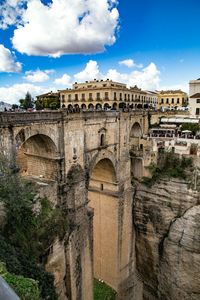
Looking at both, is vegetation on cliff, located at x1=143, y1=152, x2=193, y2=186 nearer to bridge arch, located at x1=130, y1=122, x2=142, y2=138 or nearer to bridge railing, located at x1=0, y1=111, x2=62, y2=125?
bridge arch, located at x1=130, y1=122, x2=142, y2=138

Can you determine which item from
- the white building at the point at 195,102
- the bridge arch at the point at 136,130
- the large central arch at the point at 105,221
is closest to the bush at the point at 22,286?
the large central arch at the point at 105,221

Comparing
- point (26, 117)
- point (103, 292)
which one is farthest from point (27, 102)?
point (26, 117)

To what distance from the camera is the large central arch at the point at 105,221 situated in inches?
808

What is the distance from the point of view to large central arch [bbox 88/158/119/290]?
20.5 m

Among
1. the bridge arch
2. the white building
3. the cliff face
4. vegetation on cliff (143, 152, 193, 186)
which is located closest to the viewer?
the cliff face

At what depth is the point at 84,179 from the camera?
15.7m

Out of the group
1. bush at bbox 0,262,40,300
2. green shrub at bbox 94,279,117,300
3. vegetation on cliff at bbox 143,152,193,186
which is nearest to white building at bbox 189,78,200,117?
vegetation on cliff at bbox 143,152,193,186

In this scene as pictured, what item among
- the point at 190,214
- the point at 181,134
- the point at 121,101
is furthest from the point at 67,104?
the point at 190,214

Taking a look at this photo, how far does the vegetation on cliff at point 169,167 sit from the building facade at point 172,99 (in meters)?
31.1

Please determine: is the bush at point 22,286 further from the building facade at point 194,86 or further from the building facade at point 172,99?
the building facade at point 172,99

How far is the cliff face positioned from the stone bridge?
41.5 inches

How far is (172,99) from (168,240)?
3782cm

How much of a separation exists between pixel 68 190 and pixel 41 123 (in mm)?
4188

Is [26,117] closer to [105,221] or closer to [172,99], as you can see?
[105,221]
